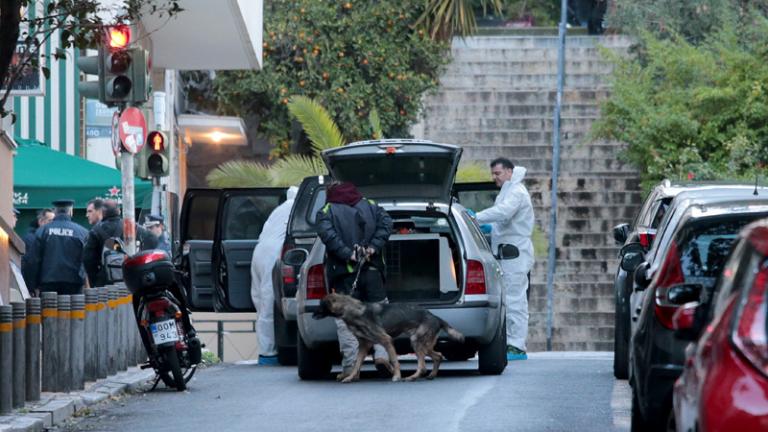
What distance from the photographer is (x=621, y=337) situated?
555 inches

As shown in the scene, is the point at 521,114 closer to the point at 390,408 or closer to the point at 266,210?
the point at 266,210

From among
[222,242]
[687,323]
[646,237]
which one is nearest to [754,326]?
[687,323]

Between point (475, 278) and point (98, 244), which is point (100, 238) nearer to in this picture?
point (98, 244)

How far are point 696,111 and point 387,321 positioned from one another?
13.8m

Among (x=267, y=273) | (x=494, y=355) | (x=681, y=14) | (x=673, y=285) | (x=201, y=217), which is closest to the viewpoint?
(x=673, y=285)

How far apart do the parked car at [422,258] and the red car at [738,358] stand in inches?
297

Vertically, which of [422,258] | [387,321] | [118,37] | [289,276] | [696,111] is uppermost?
[118,37]

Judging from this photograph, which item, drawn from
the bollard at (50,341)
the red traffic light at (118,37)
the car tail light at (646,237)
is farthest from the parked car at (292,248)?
the car tail light at (646,237)

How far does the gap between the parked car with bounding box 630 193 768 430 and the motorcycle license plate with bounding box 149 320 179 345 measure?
5424mm

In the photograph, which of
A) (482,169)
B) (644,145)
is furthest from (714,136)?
(482,169)

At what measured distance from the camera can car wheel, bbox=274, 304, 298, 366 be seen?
1725cm

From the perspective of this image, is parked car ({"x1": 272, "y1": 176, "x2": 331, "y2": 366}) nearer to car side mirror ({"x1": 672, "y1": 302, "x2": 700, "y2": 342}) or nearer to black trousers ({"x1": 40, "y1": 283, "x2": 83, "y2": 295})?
black trousers ({"x1": 40, "y1": 283, "x2": 83, "y2": 295})

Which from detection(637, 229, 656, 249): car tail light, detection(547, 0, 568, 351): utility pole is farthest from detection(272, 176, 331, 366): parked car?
detection(547, 0, 568, 351): utility pole

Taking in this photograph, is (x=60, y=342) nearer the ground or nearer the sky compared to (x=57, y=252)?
nearer the ground
